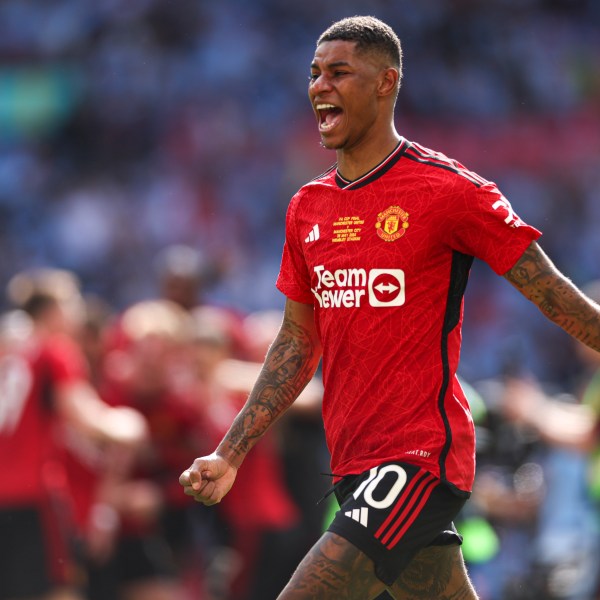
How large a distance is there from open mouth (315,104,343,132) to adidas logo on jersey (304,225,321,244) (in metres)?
0.35

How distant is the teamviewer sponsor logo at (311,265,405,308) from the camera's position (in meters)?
4.72

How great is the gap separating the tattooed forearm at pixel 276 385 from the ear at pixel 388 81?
89cm

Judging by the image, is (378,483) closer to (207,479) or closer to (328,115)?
(207,479)

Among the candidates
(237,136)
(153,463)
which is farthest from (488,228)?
(237,136)

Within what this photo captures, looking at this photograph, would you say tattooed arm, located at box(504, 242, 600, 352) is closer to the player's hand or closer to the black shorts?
the black shorts

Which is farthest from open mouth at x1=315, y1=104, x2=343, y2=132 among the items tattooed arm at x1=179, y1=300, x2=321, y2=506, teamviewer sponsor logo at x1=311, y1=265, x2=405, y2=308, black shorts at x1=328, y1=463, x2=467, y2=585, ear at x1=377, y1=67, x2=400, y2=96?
black shorts at x1=328, y1=463, x2=467, y2=585

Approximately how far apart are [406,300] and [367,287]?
140 millimetres

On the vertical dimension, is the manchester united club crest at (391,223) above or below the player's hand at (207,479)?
above

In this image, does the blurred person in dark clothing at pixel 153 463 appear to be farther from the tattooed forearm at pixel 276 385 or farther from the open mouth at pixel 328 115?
the open mouth at pixel 328 115

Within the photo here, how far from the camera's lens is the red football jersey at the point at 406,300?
15.2 ft

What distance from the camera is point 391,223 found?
4.75 meters

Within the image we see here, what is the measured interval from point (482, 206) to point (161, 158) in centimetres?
1785

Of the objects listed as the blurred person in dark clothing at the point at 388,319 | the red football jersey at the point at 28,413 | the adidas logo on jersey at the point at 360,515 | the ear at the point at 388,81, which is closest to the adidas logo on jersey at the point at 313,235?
the blurred person in dark clothing at the point at 388,319

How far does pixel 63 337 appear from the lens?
32.6 feet
